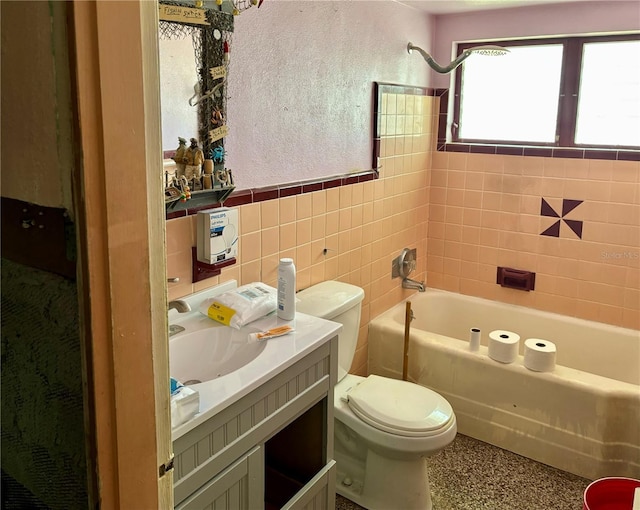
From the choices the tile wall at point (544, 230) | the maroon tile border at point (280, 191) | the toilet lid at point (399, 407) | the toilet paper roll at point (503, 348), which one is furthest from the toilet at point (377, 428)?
the tile wall at point (544, 230)

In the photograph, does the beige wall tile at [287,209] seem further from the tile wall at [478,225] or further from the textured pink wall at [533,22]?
the textured pink wall at [533,22]

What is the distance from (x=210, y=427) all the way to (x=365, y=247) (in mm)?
1652

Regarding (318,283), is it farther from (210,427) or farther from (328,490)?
(210,427)

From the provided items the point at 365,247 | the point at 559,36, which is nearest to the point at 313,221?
the point at 365,247

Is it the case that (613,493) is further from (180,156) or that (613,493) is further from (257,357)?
(180,156)

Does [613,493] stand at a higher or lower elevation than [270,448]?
lower

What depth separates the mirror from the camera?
168 cm

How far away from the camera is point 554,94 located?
10.3ft

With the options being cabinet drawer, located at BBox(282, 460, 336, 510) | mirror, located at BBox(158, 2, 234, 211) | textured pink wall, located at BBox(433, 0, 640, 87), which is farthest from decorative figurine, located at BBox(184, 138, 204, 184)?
textured pink wall, located at BBox(433, 0, 640, 87)

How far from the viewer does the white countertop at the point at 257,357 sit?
4.48 feet

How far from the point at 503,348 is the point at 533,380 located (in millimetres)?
188

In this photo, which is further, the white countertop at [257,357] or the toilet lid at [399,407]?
the toilet lid at [399,407]

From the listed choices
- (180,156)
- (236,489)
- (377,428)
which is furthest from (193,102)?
(377,428)

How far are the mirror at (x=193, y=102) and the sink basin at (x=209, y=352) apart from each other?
1.31 ft
